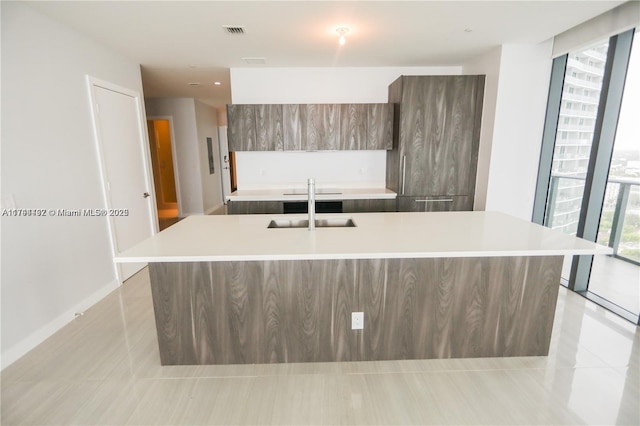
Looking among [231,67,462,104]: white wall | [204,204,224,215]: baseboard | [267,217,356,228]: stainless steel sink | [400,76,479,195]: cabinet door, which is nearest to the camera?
[267,217,356,228]: stainless steel sink

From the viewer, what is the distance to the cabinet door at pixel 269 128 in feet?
12.5

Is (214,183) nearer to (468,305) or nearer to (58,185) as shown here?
(58,185)

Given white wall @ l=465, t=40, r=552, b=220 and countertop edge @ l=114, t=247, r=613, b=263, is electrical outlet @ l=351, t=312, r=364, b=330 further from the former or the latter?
white wall @ l=465, t=40, r=552, b=220

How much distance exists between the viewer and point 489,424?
60.3 inches

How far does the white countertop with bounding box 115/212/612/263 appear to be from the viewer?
1665 mm

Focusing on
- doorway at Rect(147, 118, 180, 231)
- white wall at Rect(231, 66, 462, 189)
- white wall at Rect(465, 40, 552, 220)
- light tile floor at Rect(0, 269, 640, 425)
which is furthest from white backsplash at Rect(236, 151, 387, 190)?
doorway at Rect(147, 118, 180, 231)

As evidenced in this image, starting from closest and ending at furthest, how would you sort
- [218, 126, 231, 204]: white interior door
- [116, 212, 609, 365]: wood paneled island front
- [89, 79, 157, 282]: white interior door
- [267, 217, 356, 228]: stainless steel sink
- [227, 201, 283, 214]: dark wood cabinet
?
[116, 212, 609, 365]: wood paneled island front → [267, 217, 356, 228]: stainless steel sink → [89, 79, 157, 282]: white interior door → [227, 201, 283, 214]: dark wood cabinet → [218, 126, 231, 204]: white interior door

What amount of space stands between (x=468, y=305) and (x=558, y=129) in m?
2.57

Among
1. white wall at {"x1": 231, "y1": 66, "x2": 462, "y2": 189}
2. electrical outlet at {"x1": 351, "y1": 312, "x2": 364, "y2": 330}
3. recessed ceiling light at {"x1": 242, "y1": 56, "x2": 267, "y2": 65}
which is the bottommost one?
electrical outlet at {"x1": 351, "y1": 312, "x2": 364, "y2": 330}

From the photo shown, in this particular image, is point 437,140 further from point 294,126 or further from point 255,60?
point 255,60

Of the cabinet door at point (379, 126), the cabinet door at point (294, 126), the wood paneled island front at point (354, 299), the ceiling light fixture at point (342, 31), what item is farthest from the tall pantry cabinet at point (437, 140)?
the wood paneled island front at point (354, 299)

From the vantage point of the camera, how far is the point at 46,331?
232 centimetres

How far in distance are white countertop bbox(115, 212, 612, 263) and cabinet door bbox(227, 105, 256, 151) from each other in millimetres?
1750

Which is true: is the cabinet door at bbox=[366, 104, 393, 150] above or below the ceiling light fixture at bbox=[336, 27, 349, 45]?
below
